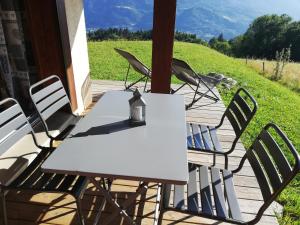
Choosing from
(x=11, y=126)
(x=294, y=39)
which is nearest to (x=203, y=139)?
(x=11, y=126)

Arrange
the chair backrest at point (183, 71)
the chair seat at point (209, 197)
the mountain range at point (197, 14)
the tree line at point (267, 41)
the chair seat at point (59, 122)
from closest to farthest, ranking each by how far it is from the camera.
→ the chair seat at point (209, 197) < the chair seat at point (59, 122) < the chair backrest at point (183, 71) < the tree line at point (267, 41) < the mountain range at point (197, 14)

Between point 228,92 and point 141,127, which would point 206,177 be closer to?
point 141,127

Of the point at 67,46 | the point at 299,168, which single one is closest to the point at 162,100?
the point at 299,168

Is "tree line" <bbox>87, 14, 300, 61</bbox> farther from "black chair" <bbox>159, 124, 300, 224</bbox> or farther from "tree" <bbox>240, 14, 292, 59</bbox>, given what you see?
"black chair" <bbox>159, 124, 300, 224</bbox>

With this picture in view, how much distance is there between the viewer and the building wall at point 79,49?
3074 millimetres

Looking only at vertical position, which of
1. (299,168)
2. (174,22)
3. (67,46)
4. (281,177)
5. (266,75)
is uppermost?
(174,22)

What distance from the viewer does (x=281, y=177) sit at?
1.28m

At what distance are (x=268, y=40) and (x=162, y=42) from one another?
91.8ft

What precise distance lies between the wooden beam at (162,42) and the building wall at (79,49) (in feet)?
3.48

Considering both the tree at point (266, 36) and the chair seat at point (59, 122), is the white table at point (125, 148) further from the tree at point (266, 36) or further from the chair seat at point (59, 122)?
the tree at point (266, 36)

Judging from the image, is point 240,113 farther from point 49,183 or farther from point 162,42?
point 49,183

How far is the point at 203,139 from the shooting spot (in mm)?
2162

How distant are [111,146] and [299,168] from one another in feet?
3.00

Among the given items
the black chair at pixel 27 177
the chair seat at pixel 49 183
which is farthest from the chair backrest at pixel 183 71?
the chair seat at pixel 49 183
